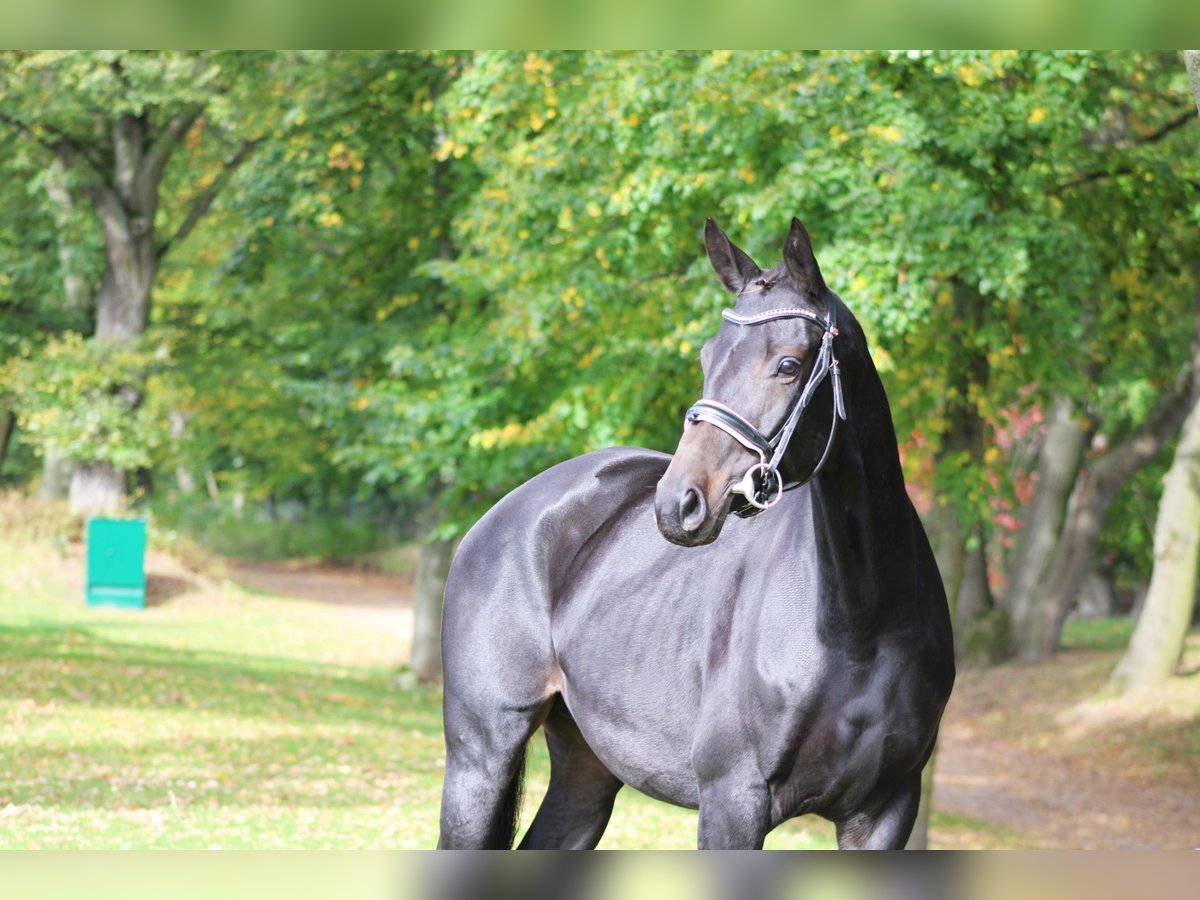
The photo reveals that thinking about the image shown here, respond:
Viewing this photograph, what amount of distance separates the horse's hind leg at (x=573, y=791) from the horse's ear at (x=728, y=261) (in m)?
1.66

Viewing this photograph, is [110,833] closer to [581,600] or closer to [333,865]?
[581,600]

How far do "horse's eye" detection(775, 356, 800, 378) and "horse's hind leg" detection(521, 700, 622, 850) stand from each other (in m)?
1.70

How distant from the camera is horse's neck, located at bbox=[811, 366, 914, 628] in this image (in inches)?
128

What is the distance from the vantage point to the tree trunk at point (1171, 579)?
57.0 feet

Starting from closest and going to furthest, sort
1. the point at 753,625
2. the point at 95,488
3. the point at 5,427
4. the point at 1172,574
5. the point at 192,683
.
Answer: the point at 753,625, the point at 192,683, the point at 1172,574, the point at 95,488, the point at 5,427

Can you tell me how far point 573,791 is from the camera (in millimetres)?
4449

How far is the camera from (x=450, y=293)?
53.8 ft

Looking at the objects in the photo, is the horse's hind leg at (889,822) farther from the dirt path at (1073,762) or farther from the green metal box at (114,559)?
the green metal box at (114,559)

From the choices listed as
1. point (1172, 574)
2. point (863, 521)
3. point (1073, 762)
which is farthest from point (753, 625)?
point (1172, 574)

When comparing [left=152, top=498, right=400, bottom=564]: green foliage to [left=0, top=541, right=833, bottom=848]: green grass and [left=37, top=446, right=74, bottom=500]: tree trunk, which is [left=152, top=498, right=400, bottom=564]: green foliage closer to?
[left=37, top=446, right=74, bottom=500]: tree trunk

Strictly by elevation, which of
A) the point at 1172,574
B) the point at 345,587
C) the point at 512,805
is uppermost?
the point at 512,805

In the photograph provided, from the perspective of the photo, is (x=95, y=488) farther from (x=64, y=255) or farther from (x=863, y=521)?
(x=863, y=521)

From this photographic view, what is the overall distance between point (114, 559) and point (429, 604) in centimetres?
614

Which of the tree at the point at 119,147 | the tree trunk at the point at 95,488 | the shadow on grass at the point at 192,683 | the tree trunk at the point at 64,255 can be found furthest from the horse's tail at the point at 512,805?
the tree trunk at the point at 95,488
